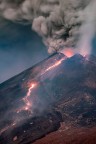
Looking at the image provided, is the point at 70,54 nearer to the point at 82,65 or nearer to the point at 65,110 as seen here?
the point at 82,65

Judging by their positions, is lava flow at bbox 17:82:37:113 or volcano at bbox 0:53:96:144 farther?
lava flow at bbox 17:82:37:113

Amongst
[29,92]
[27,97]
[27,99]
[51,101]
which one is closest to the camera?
[51,101]

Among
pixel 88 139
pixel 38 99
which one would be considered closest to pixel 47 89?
pixel 38 99

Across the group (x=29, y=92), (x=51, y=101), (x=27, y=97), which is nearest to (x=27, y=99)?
(x=27, y=97)

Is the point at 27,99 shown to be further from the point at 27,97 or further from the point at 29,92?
the point at 29,92

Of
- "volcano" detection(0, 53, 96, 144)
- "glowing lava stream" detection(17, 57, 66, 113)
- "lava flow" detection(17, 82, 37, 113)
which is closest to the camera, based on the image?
"volcano" detection(0, 53, 96, 144)

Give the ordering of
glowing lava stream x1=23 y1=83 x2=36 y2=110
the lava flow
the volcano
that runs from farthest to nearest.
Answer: glowing lava stream x1=23 y1=83 x2=36 y2=110
the lava flow
the volcano

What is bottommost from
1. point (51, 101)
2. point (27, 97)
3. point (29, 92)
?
point (51, 101)

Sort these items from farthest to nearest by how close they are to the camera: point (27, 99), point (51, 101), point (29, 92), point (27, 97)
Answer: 1. point (29, 92)
2. point (27, 97)
3. point (27, 99)
4. point (51, 101)
